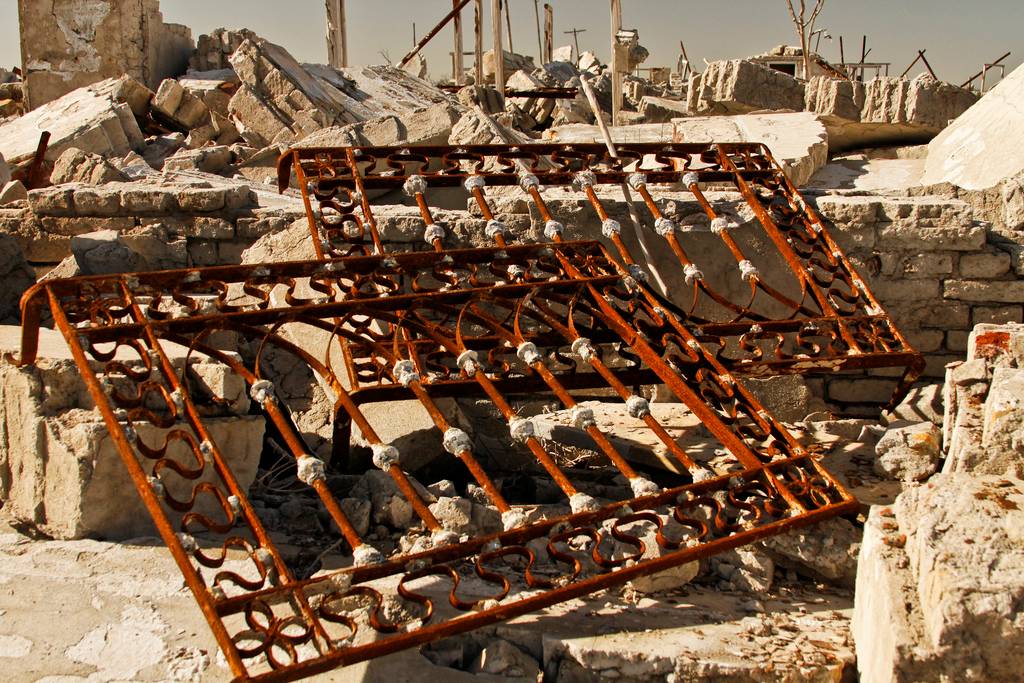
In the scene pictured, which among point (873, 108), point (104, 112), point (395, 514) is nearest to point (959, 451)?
point (395, 514)

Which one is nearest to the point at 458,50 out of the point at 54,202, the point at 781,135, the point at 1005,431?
the point at 781,135

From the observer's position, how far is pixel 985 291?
5176 mm

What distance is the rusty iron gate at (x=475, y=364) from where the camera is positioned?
2.80 meters

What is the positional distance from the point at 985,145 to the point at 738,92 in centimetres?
505

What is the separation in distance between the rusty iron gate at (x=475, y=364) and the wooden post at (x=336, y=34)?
11803 millimetres

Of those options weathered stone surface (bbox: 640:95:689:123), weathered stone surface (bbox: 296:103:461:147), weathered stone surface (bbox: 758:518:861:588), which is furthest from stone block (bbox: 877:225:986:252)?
weathered stone surface (bbox: 640:95:689:123)

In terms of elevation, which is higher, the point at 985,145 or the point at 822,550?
the point at 985,145

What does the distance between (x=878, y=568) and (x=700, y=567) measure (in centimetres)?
80

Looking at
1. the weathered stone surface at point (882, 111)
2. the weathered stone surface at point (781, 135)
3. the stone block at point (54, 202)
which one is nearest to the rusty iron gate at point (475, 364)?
the stone block at point (54, 202)

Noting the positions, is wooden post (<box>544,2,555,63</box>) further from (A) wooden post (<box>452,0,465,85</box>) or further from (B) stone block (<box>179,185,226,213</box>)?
(B) stone block (<box>179,185,226,213</box>)

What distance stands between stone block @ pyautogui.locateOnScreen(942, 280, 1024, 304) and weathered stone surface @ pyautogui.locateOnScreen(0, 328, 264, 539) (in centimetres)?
354

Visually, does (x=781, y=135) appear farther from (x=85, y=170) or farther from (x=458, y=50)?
(x=458, y=50)

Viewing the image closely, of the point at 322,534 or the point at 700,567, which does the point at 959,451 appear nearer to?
the point at 700,567

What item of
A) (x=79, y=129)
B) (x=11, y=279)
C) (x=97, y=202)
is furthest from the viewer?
(x=79, y=129)
